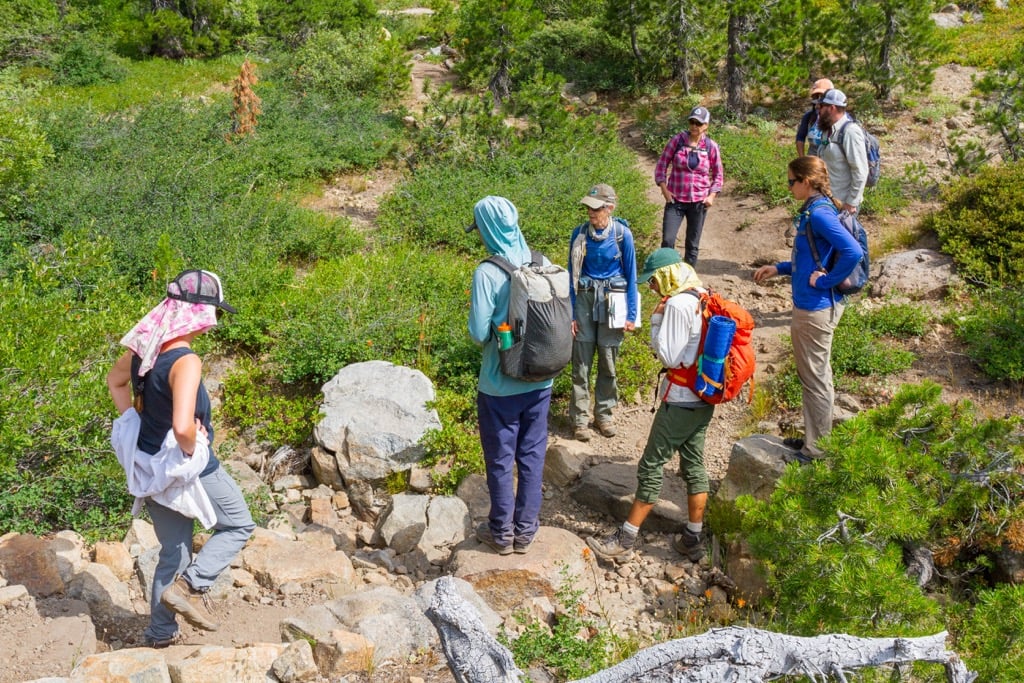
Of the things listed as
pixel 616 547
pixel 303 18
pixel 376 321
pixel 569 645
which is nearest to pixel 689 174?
pixel 376 321

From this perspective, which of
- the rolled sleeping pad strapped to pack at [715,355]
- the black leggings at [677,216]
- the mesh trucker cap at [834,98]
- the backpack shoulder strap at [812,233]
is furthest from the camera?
the black leggings at [677,216]

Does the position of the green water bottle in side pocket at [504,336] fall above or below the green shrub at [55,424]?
above

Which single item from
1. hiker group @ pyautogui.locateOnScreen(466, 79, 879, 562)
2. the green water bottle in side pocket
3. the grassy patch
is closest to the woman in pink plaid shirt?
hiker group @ pyautogui.locateOnScreen(466, 79, 879, 562)

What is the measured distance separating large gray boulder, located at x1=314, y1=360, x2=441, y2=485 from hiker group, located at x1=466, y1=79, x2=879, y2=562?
125 cm

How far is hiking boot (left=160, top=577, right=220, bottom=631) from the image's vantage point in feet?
12.6

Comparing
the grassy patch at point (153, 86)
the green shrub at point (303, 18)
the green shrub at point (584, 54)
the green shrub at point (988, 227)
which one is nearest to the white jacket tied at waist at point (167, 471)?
the green shrub at point (988, 227)

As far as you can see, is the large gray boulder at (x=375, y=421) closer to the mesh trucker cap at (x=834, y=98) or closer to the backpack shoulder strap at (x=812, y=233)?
the backpack shoulder strap at (x=812, y=233)

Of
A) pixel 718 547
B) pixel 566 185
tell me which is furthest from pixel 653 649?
pixel 566 185

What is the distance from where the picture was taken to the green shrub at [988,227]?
810 centimetres

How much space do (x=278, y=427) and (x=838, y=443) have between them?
4.44 m

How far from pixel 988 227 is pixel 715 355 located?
5.71 metres

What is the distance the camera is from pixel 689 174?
7547mm

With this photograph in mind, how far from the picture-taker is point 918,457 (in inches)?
150

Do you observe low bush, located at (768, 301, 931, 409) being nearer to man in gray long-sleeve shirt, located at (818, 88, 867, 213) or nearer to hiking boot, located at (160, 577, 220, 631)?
man in gray long-sleeve shirt, located at (818, 88, 867, 213)
